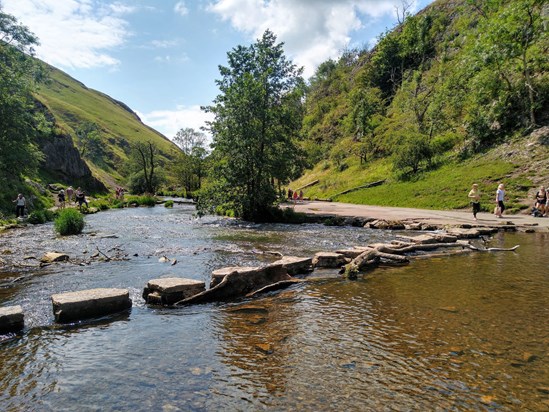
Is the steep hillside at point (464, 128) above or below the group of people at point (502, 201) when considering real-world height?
above

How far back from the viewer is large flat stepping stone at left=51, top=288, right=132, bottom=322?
751 centimetres

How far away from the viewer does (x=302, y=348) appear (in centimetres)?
623

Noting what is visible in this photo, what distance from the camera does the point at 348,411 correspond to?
4.42 meters

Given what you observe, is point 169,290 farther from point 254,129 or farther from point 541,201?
point 541,201

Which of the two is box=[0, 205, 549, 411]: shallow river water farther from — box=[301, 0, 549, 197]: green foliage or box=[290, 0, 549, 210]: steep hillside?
box=[301, 0, 549, 197]: green foliage

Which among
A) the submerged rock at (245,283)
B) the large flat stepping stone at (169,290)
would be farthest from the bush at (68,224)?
the submerged rock at (245,283)

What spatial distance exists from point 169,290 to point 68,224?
15064 millimetres

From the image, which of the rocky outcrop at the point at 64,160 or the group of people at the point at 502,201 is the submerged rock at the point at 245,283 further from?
the rocky outcrop at the point at 64,160

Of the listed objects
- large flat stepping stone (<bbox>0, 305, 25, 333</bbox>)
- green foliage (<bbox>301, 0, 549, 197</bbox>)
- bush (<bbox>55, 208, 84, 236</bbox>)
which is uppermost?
green foliage (<bbox>301, 0, 549, 197</bbox>)

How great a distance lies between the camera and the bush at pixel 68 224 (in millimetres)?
20453

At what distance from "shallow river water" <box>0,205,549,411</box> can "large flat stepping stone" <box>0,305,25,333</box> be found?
0.29 m

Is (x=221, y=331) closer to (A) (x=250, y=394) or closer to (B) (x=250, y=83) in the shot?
(A) (x=250, y=394)

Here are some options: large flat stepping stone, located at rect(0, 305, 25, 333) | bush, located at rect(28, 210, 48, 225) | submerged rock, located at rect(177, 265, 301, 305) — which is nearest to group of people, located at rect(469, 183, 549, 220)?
submerged rock, located at rect(177, 265, 301, 305)

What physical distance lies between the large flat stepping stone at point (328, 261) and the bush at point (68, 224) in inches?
607
